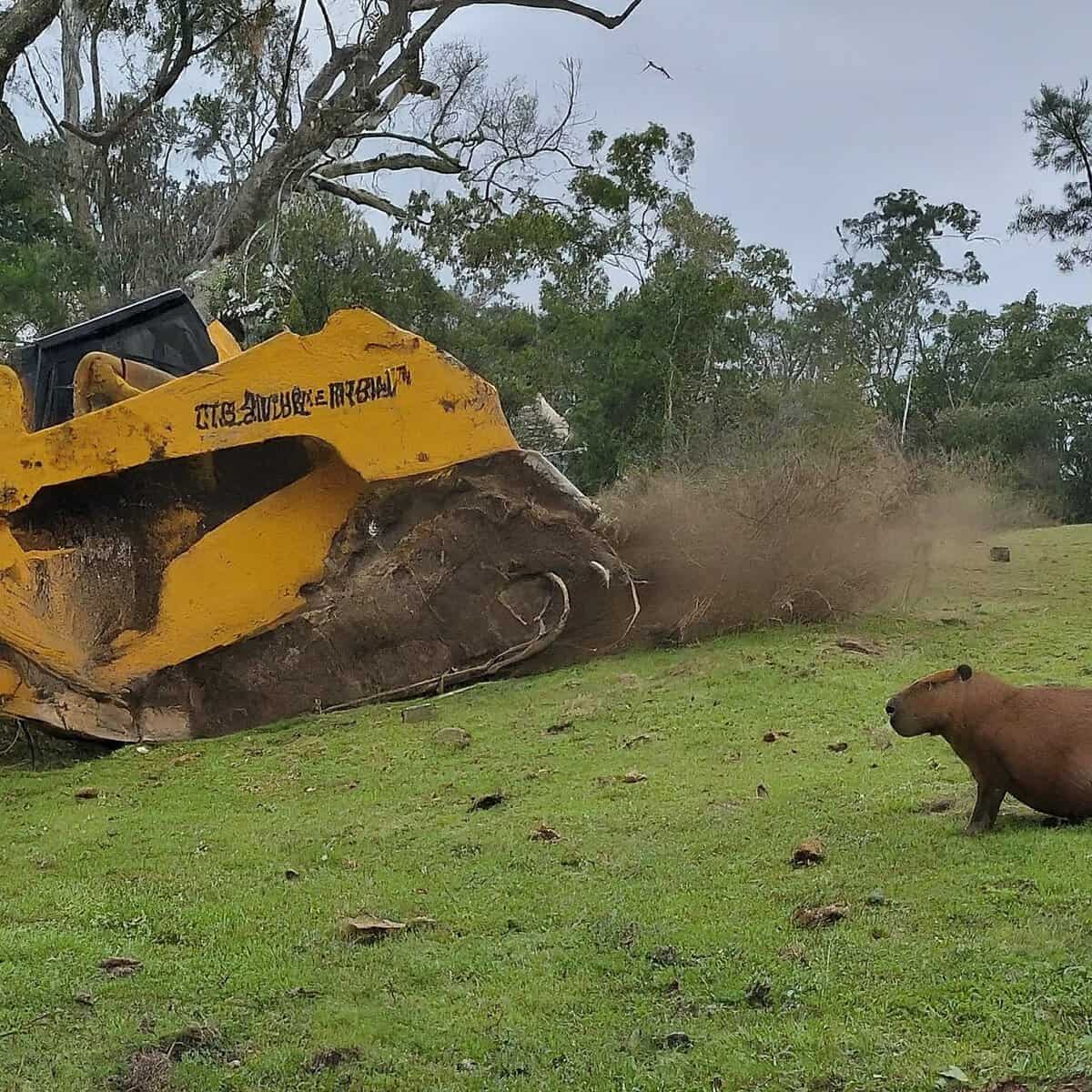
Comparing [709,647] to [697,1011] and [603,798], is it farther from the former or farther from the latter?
[697,1011]

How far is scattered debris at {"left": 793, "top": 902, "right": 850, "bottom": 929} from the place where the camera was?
423 centimetres

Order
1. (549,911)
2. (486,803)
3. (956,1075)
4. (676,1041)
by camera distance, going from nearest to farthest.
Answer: (956,1075) → (676,1041) → (549,911) → (486,803)

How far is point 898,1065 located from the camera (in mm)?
3182

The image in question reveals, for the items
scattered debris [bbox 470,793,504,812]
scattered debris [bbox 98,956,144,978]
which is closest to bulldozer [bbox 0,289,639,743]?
scattered debris [bbox 470,793,504,812]

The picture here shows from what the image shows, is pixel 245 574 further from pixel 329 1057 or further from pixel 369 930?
pixel 329 1057

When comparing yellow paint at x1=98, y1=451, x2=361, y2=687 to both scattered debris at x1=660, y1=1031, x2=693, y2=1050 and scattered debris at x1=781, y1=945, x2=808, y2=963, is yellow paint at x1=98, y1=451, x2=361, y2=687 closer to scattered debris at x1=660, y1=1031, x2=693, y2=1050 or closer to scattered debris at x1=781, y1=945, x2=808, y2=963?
scattered debris at x1=781, y1=945, x2=808, y2=963

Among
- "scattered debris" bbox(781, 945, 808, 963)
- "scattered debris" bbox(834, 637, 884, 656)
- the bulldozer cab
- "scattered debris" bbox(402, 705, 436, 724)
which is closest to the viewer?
"scattered debris" bbox(781, 945, 808, 963)

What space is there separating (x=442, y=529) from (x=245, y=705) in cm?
180

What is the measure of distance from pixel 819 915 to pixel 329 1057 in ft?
5.49

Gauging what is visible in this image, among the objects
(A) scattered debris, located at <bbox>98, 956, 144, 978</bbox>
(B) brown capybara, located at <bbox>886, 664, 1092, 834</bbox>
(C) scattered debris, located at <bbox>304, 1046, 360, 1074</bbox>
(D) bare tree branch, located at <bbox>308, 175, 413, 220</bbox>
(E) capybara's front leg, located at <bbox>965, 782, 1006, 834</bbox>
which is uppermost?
(D) bare tree branch, located at <bbox>308, 175, 413, 220</bbox>

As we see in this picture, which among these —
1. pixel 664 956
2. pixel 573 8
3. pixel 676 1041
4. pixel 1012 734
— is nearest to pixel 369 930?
pixel 664 956

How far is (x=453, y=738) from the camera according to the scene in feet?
25.6

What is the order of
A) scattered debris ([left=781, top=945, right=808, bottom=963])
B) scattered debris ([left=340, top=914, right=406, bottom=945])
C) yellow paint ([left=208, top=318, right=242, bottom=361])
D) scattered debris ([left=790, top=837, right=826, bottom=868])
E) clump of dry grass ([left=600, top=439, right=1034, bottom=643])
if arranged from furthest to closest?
clump of dry grass ([left=600, top=439, right=1034, bottom=643]), yellow paint ([left=208, top=318, right=242, bottom=361]), scattered debris ([left=790, top=837, right=826, bottom=868]), scattered debris ([left=340, top=914, right=406, bottom=945]), scattered debris ([left=781, top=945, right=808, bottom=963])

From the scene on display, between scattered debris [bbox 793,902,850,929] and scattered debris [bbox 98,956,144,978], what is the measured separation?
86.3 inches
